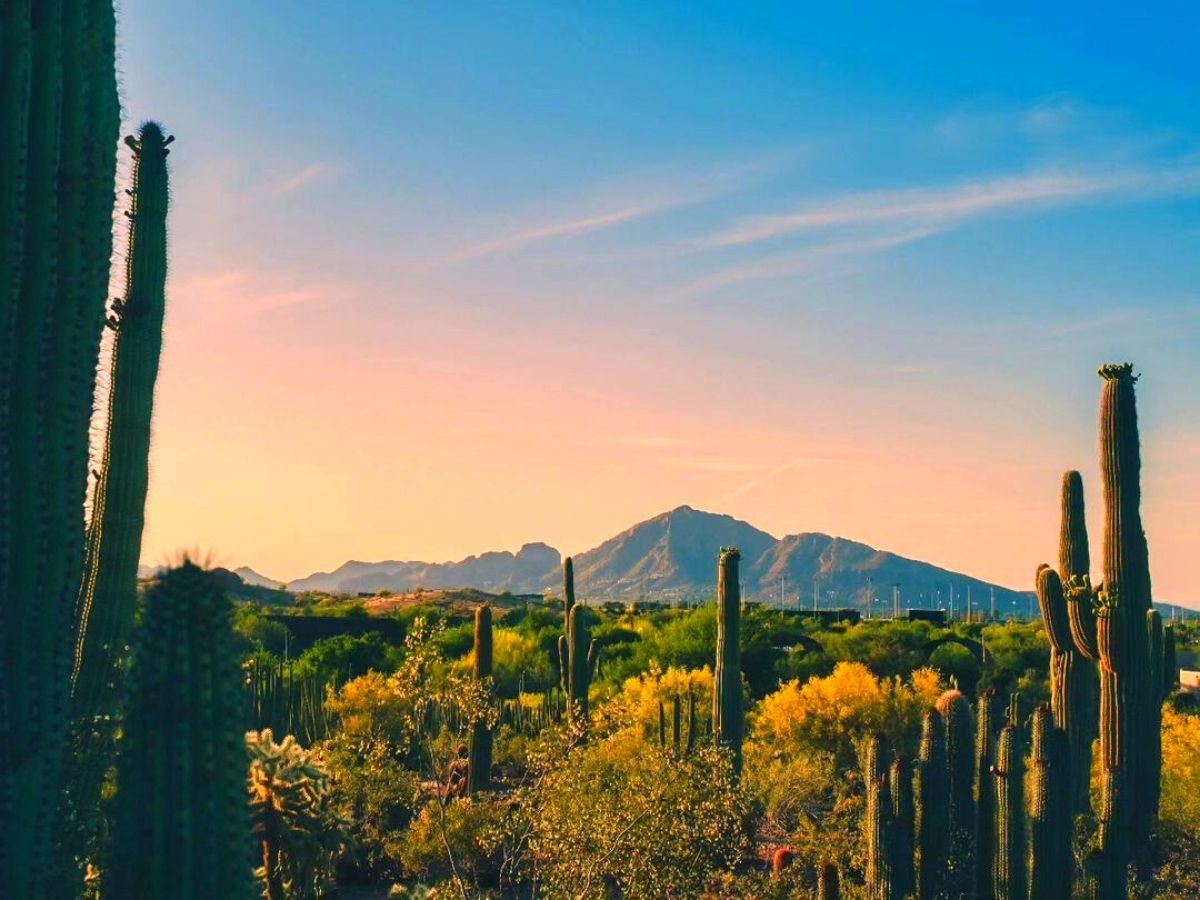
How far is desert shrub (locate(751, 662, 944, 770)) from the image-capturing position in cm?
2552

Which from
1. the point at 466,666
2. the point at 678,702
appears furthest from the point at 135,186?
the point at 466,666

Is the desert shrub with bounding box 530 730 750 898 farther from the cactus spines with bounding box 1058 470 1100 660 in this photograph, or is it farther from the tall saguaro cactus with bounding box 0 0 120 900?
the tall saguaro cactus with bounding box 0 0 120 900

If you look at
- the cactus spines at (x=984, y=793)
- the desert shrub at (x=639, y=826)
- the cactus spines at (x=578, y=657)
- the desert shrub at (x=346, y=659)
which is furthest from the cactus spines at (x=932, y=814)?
the desert shrub at (x=346, y=659)

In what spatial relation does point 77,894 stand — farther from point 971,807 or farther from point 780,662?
point 780,662

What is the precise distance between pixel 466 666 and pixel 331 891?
56.3 ft

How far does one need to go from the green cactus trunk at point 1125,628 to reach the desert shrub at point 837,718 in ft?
29.5

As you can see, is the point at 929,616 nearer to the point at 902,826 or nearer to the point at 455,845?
the point at 455,845

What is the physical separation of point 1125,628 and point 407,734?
15.5m

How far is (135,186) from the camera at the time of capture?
9.54 meters

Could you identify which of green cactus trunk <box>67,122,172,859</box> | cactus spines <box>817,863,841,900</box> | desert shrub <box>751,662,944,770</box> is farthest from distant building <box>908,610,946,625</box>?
green cactus trunk <box>67,122,172,859</box>

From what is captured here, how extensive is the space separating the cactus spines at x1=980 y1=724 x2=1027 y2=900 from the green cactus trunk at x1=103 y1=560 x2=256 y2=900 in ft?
38.4

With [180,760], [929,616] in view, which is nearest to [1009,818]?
[180,760]

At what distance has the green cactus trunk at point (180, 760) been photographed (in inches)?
175

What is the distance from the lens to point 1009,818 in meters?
14.3
